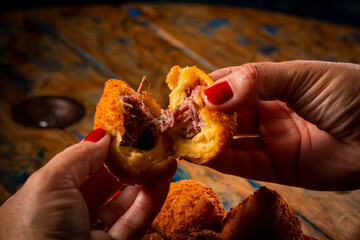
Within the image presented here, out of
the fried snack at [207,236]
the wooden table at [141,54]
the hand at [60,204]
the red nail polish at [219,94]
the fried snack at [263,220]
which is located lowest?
the wooden table at [141,54]

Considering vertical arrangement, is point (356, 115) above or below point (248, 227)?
above

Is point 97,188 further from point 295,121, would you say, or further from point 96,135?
point 295,121

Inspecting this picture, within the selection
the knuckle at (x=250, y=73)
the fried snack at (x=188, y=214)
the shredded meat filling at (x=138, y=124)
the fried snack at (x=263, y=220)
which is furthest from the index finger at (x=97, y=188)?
the knuckle at (x=250, y=73)

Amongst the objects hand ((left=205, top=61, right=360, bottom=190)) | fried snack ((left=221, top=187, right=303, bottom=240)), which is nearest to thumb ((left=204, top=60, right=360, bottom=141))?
hand ((left=205, top=61, right=360, bottom=190))

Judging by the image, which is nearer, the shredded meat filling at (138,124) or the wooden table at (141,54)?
the shredded meat filling at (138,124)

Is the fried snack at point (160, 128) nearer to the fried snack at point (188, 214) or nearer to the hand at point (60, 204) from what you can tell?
the hand at point (60, 204)

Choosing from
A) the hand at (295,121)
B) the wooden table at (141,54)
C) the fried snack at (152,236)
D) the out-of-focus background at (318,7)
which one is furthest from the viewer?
the out-of-focus background at (318,7)

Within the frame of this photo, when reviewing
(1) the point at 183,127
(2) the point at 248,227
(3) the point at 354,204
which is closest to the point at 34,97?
(1) the point at 183,127

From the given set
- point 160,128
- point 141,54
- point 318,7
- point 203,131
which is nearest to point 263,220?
point 203,131

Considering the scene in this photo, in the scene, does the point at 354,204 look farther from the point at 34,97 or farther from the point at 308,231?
the point at 34,97
